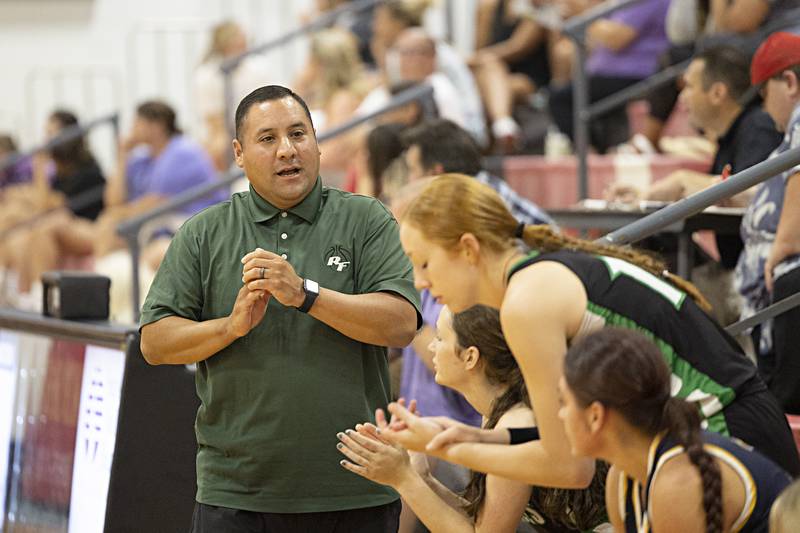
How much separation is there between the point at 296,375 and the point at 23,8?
419 inches

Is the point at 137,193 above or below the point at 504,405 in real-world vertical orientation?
above

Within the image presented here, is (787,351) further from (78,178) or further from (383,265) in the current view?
(78,178)

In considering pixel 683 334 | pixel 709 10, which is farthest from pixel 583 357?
pixel 709 10

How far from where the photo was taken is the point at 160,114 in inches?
362

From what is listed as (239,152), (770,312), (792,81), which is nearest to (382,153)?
(792,81)

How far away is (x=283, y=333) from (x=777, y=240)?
1.89 m

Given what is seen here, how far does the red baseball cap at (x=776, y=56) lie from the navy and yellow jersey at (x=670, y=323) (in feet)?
7.22

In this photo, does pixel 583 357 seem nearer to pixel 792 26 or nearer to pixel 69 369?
pixel 69 369

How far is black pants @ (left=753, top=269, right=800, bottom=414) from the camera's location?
4402mm

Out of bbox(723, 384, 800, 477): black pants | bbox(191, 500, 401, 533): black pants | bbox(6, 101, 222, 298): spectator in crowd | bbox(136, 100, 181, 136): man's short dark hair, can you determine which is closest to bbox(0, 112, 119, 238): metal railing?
bbox(6, 101, 222, 298): spectator in crowd

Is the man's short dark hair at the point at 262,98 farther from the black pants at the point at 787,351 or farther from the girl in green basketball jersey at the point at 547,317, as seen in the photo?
the black pants at the point at 787,351

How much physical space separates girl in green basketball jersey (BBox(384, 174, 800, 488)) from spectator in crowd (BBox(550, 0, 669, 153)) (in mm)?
5195

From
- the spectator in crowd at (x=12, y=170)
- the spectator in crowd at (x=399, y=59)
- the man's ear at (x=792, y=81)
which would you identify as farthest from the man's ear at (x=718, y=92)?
the spectator in crowd at (x=12, y=170)

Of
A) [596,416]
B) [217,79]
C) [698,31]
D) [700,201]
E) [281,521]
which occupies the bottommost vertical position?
[281,521]
